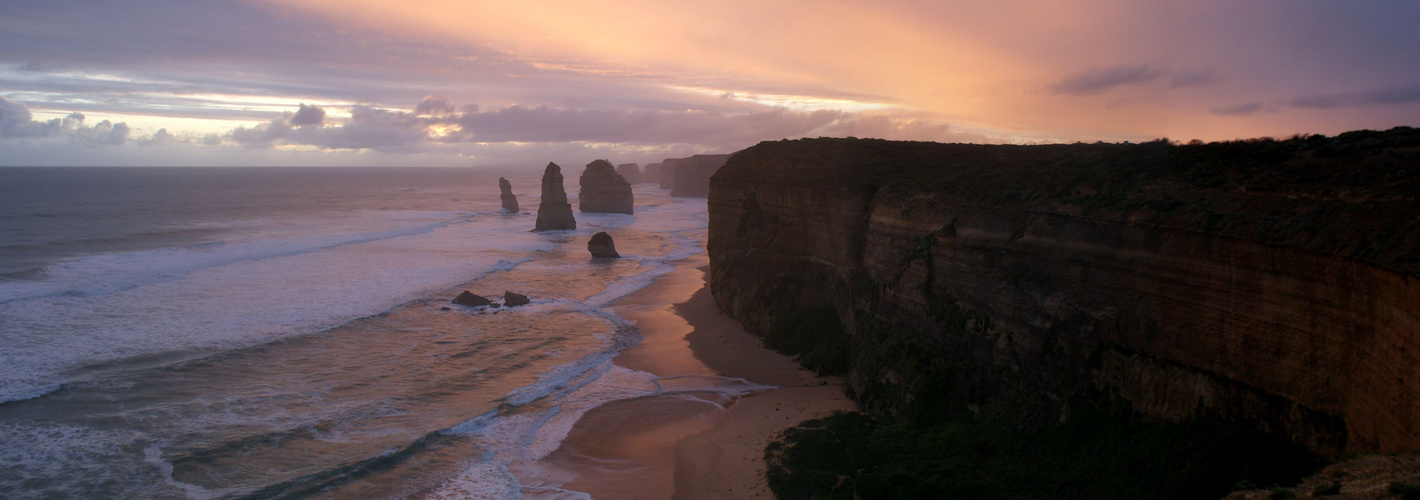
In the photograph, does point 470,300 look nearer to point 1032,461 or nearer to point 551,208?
point 1032,461

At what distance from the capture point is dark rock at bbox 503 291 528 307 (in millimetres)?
29031

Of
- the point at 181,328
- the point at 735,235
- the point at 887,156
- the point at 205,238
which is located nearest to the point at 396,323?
the point at 181,328

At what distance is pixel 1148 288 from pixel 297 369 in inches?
802

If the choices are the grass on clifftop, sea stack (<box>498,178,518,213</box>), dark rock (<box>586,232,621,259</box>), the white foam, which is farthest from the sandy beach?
sea stack (<box>498,178,518,213</box>)

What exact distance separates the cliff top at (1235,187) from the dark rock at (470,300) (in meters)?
17.1

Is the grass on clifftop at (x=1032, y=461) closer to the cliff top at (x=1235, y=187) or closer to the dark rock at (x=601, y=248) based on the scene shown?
the cliff top at (x=1235, y=187)

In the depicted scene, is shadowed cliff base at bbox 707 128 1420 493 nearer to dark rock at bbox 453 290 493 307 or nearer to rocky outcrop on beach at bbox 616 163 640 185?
dark rock at bbox 453 290 493 307

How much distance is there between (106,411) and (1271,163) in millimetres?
23757

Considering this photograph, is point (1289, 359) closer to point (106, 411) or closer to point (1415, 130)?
point (1415, 130)

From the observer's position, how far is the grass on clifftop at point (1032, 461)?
9.61m

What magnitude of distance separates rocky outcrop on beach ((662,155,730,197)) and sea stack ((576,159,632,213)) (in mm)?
34015

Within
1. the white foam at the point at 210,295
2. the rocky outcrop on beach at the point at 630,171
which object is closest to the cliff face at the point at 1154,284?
the white foam at the point at 210,295

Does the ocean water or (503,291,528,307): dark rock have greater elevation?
(503,291,528,307): dark rock

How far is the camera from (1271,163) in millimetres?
11203
